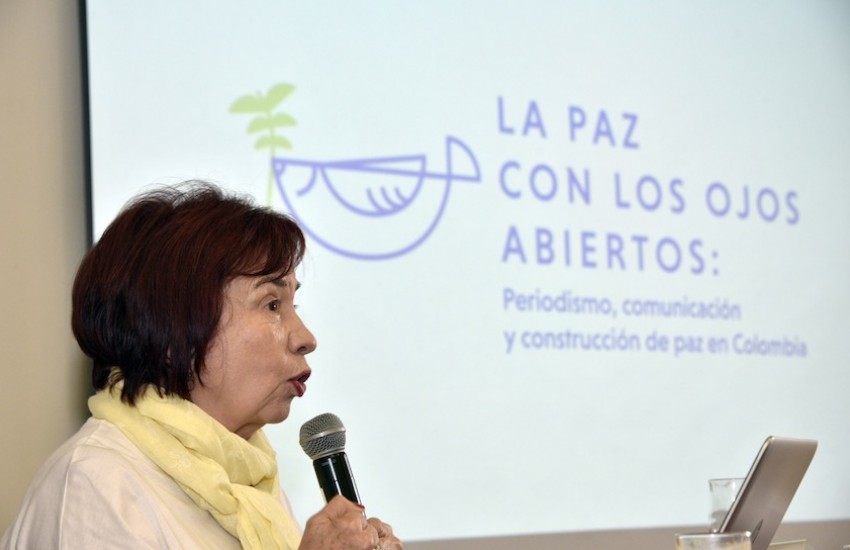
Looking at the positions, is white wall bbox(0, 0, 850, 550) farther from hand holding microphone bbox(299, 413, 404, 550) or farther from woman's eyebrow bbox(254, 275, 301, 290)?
hand holding microphone bbox(299, 413, 404, 550)

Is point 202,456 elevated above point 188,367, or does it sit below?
below

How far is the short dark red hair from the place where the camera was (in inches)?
72.4

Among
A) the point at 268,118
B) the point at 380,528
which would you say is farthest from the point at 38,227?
the point at 380,528

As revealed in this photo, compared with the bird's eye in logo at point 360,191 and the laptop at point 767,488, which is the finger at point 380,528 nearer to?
the laptop at point 767,488

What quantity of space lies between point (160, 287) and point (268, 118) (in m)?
1.23

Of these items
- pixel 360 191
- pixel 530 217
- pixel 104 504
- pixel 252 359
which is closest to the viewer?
pixel 104 504

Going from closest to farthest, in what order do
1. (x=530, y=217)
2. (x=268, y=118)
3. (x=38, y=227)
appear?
(x=38, y=227)
(x=268, y=118)
(x=530, y=217)

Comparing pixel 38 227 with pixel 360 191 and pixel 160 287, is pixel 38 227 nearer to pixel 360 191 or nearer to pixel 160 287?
pixel 360 191

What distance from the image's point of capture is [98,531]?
5.41 feet

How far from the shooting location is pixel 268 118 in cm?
298

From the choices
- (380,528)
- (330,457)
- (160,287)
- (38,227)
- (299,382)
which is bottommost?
(380,528)

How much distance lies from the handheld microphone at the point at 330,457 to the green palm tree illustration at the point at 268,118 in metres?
1.22

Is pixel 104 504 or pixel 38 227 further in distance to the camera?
pixel 38 227

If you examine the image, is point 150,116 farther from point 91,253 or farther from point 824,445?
point 824,445
